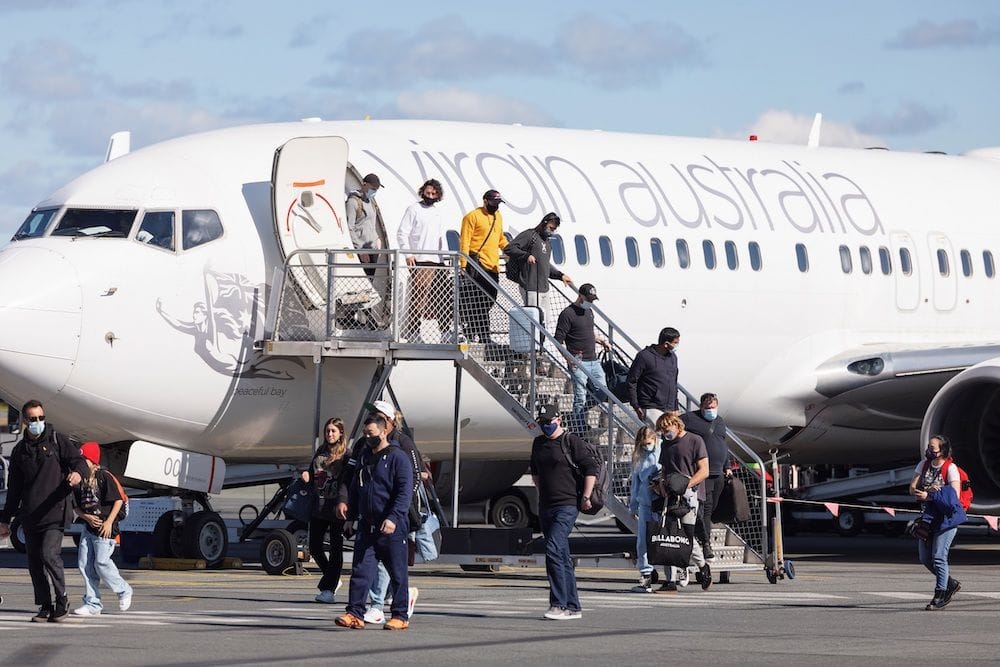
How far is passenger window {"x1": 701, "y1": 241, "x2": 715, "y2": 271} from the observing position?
21.0 meters

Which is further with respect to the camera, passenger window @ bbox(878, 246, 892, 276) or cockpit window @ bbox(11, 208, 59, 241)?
passenger window @ bbox(878, 246, 892, 276)

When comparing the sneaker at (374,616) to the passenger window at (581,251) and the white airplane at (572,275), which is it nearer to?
the white airplane at (572,275)

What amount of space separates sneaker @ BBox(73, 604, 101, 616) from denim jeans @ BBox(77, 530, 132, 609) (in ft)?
0.07

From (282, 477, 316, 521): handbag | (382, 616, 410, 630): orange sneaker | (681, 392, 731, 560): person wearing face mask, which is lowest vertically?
(382, 616, 410, 630): orange sneaker

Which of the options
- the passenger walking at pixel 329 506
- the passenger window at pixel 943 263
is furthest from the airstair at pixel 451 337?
the passenger window at pixel 943 263

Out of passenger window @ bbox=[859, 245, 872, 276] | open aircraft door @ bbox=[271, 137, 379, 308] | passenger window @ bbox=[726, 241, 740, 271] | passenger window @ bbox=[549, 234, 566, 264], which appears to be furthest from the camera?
passenger window @ bbox=[859, 245, 872, 276]

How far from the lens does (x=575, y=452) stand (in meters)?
14.0

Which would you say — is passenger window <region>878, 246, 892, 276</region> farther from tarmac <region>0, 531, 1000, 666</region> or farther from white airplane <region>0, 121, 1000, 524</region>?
tarmac <region>0, 531, 1000, 666</region>

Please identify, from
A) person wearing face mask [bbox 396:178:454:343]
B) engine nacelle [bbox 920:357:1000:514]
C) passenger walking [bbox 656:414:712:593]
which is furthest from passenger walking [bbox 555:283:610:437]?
engine nacelle [bbox 920:357:1000:514]

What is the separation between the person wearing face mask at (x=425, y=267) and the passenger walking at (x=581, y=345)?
1.27m

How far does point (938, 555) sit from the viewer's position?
48.5 ft

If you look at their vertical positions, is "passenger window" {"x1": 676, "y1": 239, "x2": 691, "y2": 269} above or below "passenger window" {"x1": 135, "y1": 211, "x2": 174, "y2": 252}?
above

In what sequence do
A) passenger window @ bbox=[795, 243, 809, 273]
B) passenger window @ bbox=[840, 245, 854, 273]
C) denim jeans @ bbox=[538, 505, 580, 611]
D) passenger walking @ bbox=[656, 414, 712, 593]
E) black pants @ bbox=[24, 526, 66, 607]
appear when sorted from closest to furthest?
black pants @ bbox=[24, 526, 66, 607] < denim jeans @ bbox=[538, 505, 580, 611] < passenger walking @ bbox=[656, 414, 712, 593] < passenger window @ bbox=[795, 243, 809, 273] < passenger window @ bbox=[840, 245, 854, 273]

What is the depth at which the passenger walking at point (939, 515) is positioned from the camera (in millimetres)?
14672
